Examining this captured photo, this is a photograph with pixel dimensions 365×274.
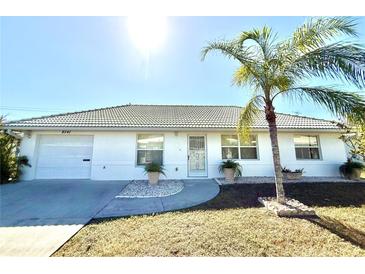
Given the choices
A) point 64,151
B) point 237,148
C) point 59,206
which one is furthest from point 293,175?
point 64,151

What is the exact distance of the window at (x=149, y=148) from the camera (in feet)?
35.4

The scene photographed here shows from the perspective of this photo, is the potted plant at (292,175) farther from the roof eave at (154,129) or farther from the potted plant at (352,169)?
the potted plant at (352,169)

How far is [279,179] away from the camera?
19.0 feet

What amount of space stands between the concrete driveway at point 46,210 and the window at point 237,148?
20.2 ft

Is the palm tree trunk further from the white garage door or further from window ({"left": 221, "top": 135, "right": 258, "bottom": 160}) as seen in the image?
the white garage door

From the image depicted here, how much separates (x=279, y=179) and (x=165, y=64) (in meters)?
7.17

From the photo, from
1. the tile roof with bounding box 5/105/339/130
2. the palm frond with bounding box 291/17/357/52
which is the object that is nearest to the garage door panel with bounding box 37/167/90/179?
the tile roof with bounding box 5/105/339/130

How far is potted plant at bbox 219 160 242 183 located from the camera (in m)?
9.75

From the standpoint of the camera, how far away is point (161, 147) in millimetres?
10930

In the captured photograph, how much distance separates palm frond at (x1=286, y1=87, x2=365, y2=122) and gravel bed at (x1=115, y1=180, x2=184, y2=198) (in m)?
5.94
